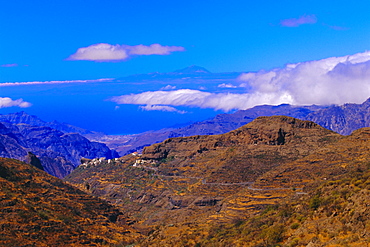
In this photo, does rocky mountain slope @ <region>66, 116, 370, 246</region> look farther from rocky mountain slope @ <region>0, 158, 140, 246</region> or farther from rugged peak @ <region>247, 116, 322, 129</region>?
rocky mountain slope @ <region>0, 158, 140, 246</region>

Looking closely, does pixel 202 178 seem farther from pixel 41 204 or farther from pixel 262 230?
pixel 262 230

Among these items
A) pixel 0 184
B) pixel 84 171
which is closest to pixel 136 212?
pixel 0 184

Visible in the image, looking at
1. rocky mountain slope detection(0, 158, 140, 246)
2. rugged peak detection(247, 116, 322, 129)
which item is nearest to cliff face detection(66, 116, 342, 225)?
rugged peak detection(247, 116, 322, 129)

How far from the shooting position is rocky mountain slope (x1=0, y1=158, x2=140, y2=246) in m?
48.7

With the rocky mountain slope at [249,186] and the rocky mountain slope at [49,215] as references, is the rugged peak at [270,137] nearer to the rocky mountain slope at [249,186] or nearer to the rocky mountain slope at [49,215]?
the rocky mountain slope at [249,186]

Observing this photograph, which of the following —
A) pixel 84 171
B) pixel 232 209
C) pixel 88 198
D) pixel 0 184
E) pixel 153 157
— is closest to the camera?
pixel 0 184

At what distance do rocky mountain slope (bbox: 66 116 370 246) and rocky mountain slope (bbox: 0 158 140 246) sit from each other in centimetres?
659

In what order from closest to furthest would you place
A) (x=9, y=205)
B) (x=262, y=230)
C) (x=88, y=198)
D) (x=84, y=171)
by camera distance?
(x=262, y=230) → (x=9, y=205) → (x=88, y=198) → (x=84, y=171)

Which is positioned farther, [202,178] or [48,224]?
[202,178]

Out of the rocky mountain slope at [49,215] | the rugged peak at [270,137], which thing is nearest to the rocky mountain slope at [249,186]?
the rugged peak at [270,137]

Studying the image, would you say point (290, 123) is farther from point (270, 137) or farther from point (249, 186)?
point (249, 186)

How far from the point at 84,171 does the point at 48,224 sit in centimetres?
10701

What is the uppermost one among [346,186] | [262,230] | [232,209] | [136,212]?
[346,186]

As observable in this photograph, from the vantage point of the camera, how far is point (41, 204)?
194 ft
